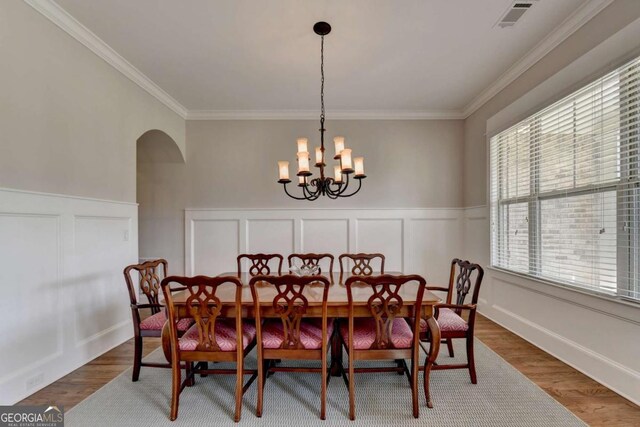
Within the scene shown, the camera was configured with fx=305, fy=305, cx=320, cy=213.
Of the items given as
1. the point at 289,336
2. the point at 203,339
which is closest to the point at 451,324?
the point at 289,336

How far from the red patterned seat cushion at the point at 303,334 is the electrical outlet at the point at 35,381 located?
62.5 inches

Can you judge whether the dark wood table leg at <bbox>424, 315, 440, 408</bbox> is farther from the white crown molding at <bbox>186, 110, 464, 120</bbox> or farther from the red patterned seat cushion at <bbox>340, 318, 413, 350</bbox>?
the white crown molding at <bbox>186, 110, 464, 120</bbox>

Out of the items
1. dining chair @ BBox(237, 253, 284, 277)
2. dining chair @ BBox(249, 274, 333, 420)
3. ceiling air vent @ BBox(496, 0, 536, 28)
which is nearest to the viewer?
dining chair @ BBox(249, 274, 333, 420)

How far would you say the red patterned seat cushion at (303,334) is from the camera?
1.89 metres

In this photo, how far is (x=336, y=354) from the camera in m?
2.25

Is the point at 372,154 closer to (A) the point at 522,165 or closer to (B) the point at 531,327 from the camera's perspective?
(A) the point at 522,165

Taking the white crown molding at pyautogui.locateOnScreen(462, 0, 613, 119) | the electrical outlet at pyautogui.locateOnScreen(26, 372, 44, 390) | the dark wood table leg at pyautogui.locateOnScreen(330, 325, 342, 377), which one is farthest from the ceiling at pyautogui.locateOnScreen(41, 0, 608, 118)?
the electrical outlet at pyautogui.locateOnScreen(26, 372, 44, 390)

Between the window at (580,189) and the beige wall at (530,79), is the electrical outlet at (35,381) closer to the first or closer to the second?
the window at (580,189)

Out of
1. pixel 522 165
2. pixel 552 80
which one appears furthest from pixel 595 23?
pixel 522 165

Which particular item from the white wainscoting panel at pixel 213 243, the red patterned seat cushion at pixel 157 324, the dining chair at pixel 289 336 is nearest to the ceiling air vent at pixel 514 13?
the dining chair at pixel 289 336

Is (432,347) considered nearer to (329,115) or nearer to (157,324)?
(157,324)

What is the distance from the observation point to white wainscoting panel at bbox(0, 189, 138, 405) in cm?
196

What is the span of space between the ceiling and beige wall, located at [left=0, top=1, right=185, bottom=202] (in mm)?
284

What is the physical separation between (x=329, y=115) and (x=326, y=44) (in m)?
1.64
